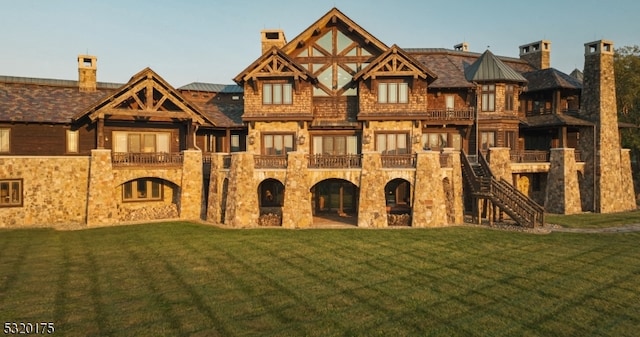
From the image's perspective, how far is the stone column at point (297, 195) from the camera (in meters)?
24.9

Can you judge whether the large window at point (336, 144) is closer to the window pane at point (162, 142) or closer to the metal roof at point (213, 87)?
the window pane at point (162, 142)

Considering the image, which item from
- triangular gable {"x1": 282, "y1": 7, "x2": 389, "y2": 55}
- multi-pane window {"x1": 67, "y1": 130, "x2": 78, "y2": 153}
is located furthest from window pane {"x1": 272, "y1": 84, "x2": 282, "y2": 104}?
multi-pane window {"x1": 67, "y1": 130, "x2": 78, "y2": 153}

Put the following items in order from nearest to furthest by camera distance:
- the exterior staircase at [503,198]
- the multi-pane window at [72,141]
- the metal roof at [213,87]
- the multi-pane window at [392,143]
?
the exterior staircase at [503,198], the multi-pane window at [72,141], the multi-pane window at [392,143], the metal roof at [213,87]

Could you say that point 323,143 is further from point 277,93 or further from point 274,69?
point 274,69

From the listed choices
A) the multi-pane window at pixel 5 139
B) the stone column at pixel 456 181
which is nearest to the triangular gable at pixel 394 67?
the stone column at pixel 456 181

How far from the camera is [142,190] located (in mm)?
29141

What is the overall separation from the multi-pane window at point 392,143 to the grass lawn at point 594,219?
10842 millimetres

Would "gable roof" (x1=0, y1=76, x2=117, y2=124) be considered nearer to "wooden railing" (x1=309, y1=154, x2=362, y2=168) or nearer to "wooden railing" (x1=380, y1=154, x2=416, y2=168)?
"wooden railing" (x1=309, y1=154, x2=362, y2=168)

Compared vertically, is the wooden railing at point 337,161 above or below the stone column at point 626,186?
above

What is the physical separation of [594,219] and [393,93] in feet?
54.2

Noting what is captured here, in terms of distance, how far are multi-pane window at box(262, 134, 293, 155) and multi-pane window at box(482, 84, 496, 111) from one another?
15.7 metres

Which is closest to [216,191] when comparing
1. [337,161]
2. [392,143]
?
[337,161]

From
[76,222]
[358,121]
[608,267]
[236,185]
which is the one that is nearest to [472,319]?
[608,267]

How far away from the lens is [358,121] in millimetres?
29438
